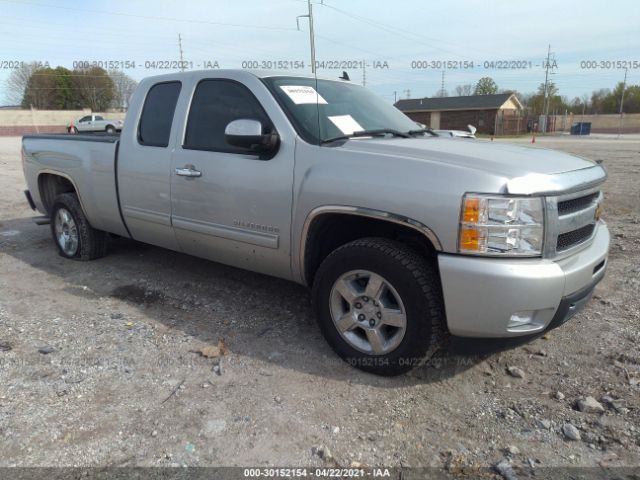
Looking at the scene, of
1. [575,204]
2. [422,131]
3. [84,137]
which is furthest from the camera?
[84,137]

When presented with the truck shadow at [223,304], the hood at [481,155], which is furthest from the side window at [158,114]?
the hood at [481,155]

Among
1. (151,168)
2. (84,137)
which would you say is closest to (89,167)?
(84,137)

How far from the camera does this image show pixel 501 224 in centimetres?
256

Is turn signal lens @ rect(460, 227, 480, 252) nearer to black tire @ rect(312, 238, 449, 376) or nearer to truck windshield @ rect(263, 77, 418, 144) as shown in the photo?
black tire @ rect(312, 238, 449, 376)

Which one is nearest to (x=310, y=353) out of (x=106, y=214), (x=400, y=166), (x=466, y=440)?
(x=466, y=440)

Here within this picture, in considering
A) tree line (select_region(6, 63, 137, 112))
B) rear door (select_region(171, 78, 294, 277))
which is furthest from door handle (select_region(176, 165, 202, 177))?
tree line (select_region(6, 63, 137, 112))

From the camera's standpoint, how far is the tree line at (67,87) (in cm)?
6241

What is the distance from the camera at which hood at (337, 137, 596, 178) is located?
2.71 metres

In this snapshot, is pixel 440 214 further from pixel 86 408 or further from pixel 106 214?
pixel 106 214

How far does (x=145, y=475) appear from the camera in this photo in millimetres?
2316

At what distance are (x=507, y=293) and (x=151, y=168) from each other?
300 cm

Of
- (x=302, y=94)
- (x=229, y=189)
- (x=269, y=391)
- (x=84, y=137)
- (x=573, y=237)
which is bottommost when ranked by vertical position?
(x=269, y=391)

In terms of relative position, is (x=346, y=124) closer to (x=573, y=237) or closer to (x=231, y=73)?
(x=231, y=73)

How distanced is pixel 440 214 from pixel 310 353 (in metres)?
1.39
